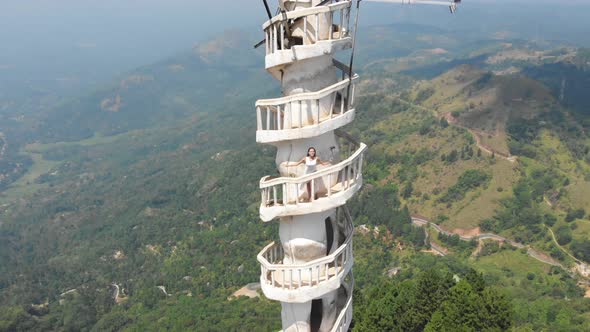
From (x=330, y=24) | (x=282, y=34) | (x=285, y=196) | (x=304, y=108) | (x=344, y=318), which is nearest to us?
(x=282, y=34)

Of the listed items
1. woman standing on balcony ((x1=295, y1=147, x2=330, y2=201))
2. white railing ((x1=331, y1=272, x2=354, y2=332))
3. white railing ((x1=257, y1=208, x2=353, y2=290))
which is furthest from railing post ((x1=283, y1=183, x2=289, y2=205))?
white railing ((x1=331, y1=272, x2=354, y2=332))

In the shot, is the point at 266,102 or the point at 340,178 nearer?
the point at 266,102

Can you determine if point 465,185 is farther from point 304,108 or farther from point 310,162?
point 304,108

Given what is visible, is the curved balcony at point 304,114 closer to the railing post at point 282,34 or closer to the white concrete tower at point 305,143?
the white concrete tower at point 305,143

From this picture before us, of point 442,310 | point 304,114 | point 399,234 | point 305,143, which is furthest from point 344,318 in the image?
point 399,234

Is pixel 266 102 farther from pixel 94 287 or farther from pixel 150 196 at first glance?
pixel 150 196

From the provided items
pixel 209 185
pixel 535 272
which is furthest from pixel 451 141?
pixel 209 185

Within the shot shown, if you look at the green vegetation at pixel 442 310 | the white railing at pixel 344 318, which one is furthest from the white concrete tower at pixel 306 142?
the green vegetation at pixel 442 310
